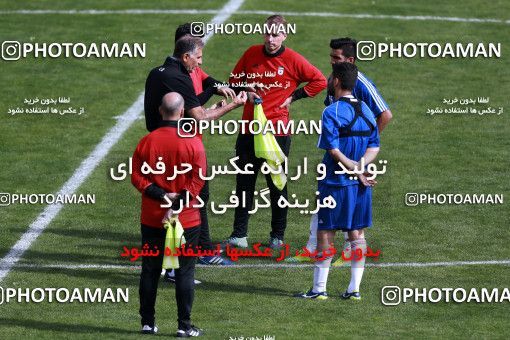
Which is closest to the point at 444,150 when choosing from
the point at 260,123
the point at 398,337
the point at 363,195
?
the point at 260,123

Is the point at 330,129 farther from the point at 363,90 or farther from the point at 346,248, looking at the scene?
the point at 346,248

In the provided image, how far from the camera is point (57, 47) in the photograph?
27.0 meters

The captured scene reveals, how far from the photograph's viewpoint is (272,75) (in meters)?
18.1

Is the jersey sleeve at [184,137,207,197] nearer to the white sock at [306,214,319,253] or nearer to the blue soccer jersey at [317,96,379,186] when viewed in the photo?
the blue soccer jersey at [317,96,379,186]

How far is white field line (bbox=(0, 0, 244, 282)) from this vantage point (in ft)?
57.6

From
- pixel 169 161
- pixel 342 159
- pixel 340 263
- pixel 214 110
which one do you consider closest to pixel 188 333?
pixel 169 161

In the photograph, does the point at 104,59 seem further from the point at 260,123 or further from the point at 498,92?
the point at 260,123

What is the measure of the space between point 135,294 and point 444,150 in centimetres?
772

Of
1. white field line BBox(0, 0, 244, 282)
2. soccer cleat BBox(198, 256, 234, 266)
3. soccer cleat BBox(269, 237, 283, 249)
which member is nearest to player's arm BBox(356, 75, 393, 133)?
soccer cleat BBox(269, 237, 283, 249)

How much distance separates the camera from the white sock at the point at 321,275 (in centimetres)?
1584

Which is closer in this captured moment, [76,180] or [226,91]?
[226,91]

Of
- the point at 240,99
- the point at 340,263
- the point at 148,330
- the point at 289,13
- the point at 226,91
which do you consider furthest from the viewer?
the point at 289,13

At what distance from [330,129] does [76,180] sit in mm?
Answer: 6422

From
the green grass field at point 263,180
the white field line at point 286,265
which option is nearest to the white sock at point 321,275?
the green grass field at point 263,180
